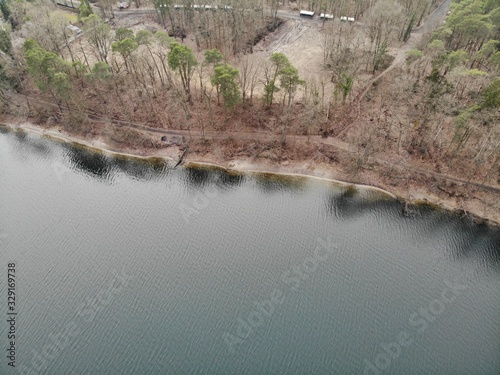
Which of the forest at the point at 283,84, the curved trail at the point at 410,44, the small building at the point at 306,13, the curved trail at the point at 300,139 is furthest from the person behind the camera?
the small building at the point at 306,13

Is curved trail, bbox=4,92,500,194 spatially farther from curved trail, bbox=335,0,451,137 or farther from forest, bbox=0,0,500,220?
curved trail, bbox=335,0,451,137

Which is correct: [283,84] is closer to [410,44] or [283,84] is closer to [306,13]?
[410,44]

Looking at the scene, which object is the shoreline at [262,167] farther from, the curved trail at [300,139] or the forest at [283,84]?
the curved trail at [300,139]

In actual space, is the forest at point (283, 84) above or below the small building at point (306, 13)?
below

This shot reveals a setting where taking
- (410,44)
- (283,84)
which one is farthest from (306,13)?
(283,84)

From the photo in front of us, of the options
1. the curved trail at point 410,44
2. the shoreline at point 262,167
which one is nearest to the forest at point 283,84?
the curved trail at point 410,44

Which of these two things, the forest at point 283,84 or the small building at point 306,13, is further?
the small building at point 306,13

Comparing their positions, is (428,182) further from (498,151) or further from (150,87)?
(150,87)
